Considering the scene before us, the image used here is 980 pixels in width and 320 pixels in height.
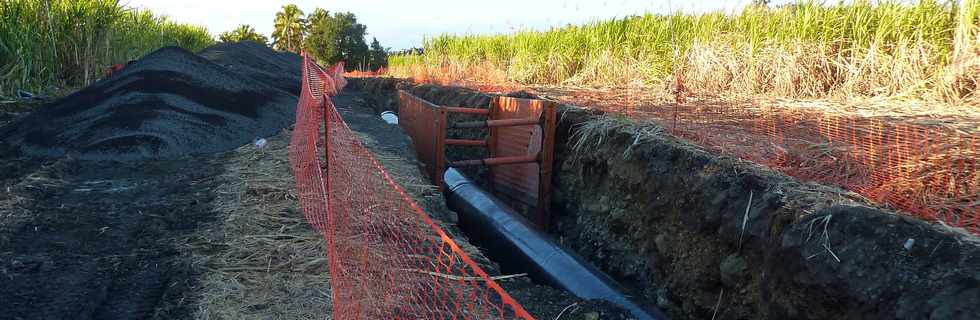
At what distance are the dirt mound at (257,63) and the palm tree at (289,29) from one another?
42.2m

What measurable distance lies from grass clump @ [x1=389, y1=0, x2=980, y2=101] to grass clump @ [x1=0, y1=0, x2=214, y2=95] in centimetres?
835

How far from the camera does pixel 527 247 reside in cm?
460

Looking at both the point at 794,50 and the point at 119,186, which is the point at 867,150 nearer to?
the point at 794,50

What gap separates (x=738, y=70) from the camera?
7.63 m

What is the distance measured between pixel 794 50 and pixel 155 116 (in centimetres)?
745

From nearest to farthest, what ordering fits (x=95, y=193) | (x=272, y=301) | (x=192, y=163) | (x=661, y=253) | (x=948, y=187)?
(x=272, y=301) < (x=948, y=187) < (x=661, y=253) < (x=95, y=193) < (x=192, y=163)

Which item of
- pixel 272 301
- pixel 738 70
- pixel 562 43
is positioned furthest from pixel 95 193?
pixel 562 43

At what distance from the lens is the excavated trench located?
2.41m

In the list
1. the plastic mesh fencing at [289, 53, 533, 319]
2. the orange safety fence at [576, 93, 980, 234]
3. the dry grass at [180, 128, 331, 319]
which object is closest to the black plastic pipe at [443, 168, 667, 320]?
the plastic mesh fencing at [289, 53, 533, 319]

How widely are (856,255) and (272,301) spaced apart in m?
2.68

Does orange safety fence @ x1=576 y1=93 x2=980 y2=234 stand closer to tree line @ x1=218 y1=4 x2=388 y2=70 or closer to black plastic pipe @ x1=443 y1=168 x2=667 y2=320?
black plastic pipe @ x1=443 y1=168 x2=667 y2=320

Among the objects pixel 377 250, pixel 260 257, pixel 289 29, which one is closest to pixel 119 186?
pixel 260 257

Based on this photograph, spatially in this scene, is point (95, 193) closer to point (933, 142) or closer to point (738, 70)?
point (933, 142)

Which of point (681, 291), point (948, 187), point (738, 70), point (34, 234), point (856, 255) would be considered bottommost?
point (681, 291)
